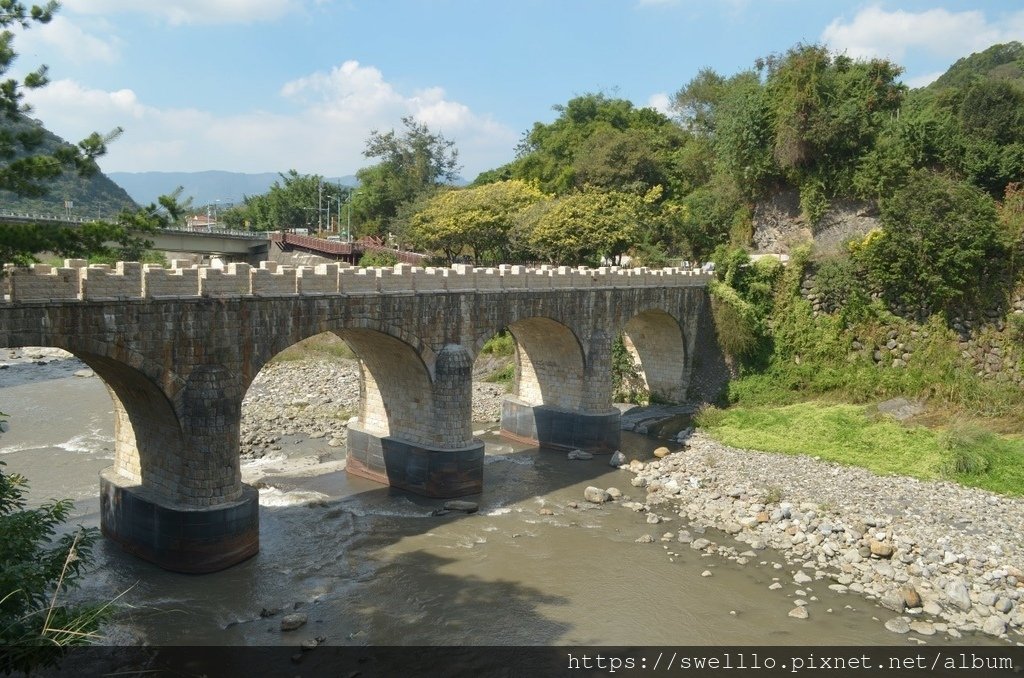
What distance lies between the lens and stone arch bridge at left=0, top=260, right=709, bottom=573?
15.0 m

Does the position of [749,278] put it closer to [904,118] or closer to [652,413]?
[652,413]

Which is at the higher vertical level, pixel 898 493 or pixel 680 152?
pixel 680 152

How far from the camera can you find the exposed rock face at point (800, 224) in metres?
33.5

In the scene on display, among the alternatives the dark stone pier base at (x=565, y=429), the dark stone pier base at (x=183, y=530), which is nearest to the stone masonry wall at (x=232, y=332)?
the dark stone pier base at (x=183, y=530)

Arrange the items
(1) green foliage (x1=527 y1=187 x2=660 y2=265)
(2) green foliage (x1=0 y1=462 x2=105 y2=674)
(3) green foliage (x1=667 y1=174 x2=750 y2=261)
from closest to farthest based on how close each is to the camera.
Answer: (2) green foliage (x1=0 y1=462 x2=105 y2=674)
(3) green foliage (x1=667 y1=174 x2=750 y2=261)
(1) green foliage (x1=527 y1=187 x2=660 y2=265)

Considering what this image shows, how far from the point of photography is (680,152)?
4969cm

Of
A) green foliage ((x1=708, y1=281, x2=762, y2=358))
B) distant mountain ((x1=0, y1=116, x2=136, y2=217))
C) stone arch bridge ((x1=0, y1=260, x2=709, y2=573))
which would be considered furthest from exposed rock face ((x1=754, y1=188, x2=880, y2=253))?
distant mountain ((x1=0, y1=116, x2=136, y2=217))

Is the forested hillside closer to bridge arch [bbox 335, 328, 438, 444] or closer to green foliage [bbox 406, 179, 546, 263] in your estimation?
green foliage [bbox 406, 179, 546, 263]

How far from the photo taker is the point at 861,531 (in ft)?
62.0

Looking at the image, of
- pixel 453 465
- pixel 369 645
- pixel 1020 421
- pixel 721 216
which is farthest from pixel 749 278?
pixel 369 645

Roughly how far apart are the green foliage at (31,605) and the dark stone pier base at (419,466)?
12.7 m

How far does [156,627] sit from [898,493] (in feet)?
60.9

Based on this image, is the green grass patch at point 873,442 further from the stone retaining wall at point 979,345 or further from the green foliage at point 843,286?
the green foliage at point 843,286

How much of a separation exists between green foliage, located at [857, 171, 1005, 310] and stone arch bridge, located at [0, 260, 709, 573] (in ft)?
34.7
